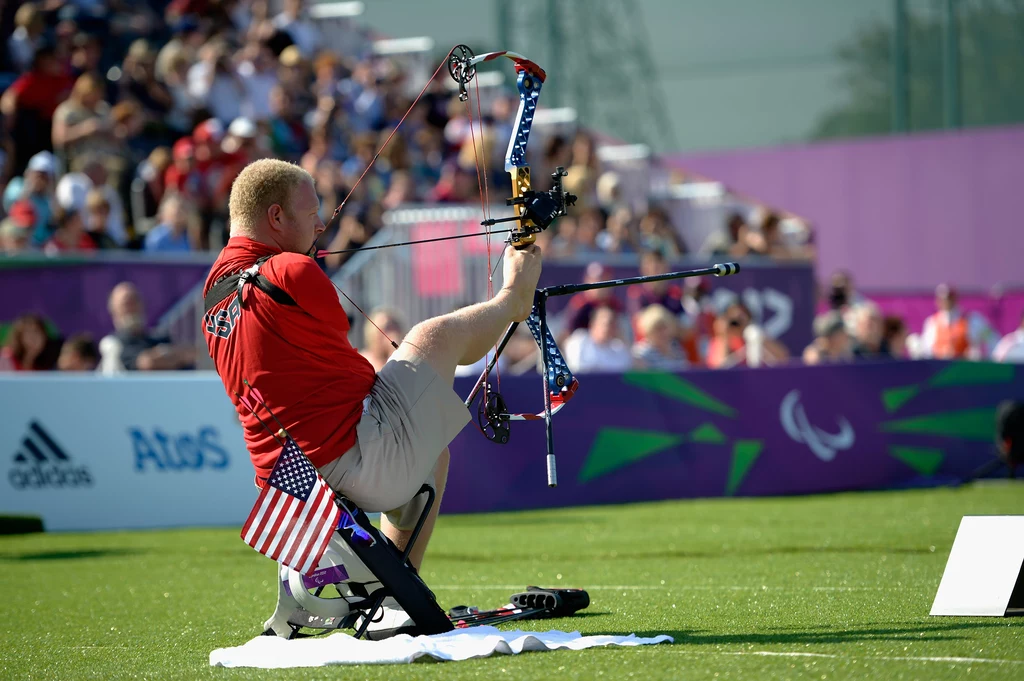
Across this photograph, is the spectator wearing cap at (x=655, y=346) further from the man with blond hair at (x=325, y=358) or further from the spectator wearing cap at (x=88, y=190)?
the man with blond hair at (x=325, y=358)

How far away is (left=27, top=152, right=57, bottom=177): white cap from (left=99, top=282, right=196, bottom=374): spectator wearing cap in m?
2.11

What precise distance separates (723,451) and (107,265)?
6.01m

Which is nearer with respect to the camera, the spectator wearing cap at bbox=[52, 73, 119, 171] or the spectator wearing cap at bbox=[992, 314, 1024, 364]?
the spectator wearing cap at bbox=[52, 73, 119, 171]

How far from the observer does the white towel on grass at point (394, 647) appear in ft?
16.6

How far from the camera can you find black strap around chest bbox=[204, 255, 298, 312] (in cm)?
542

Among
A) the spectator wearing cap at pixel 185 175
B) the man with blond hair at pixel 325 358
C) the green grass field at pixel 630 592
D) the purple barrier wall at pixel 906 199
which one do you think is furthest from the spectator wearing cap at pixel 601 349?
the purple barrier wall at pixel 906 199

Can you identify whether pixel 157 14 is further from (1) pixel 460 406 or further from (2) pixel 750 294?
(1) pixel 460 406

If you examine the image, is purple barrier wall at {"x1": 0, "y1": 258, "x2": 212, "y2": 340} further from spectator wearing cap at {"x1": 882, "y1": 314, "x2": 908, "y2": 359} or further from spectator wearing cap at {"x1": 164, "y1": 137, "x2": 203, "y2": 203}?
spectator wearing cap at {"x1": 882, "y1": 314, "x2": 908, "y2": 359}

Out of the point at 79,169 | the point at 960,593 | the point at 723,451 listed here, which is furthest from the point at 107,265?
the point at 960,593

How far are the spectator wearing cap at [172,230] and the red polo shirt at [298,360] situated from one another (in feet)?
29.9

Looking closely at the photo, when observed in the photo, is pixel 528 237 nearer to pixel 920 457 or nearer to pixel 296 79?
pixel 920 457

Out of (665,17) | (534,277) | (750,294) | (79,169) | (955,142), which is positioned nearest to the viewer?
(534,277)

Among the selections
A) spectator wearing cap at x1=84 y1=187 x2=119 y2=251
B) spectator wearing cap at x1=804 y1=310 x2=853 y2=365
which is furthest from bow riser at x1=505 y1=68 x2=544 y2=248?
spectator wearing cap at x1=804 y1=310 x2=853 y2=365

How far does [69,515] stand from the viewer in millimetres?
11188
